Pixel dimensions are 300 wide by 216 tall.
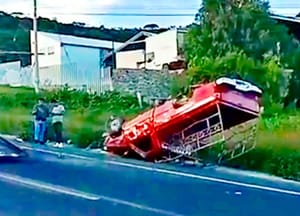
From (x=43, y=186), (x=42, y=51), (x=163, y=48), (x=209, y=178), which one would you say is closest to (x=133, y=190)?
(x=43, y=186)

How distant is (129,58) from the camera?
4991 centimetres

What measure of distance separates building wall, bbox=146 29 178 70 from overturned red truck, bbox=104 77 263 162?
71.0ft

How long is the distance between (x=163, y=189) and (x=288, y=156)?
427 cm

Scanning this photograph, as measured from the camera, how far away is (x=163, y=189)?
14.4m

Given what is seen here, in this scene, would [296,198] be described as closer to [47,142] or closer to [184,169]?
[184,169]

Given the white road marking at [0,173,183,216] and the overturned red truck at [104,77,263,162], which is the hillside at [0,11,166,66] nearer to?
the overturned red truck at [104,77,263,162]

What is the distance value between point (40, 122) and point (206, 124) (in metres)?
6.87

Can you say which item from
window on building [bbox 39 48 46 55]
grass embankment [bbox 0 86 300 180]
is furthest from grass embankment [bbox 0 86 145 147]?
window on building [bbox 39 48 46 55]

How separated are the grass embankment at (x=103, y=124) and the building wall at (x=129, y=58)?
32.1 ft

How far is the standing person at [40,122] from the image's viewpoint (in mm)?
25344

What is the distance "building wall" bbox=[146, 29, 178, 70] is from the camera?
43.1 meters

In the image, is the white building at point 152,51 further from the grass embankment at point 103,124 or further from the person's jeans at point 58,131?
the person's jeans at point 58,131

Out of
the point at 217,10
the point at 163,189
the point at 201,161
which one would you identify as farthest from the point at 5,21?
the point at 163,189

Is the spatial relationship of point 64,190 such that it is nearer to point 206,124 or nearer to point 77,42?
point 206,124
